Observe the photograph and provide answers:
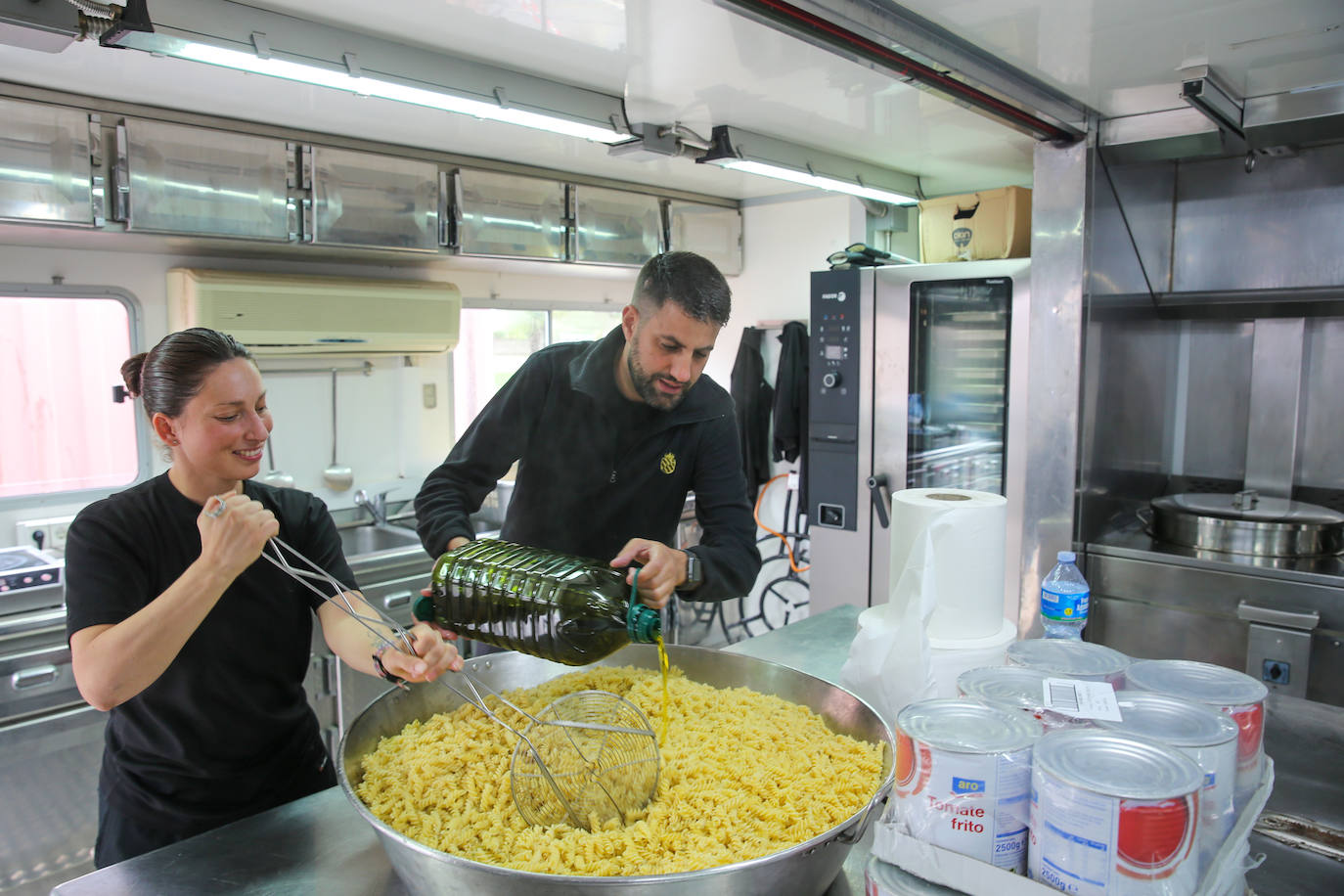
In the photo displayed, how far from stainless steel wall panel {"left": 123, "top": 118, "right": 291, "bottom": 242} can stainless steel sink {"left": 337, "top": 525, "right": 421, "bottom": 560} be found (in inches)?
56.7

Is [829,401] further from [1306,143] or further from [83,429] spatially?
[83,429]

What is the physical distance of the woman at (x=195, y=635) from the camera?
141cm

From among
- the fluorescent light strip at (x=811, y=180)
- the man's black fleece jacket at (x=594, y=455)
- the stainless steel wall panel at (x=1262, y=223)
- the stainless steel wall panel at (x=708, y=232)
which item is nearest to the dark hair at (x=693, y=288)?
the man's black fleece jacket at (x=594, y=455)

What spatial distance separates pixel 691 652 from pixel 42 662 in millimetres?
2396

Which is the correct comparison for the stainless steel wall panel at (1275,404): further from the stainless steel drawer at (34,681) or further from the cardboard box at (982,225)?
the stainless steel drawer at (34,681)

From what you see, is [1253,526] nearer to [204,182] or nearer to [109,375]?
[204,182]

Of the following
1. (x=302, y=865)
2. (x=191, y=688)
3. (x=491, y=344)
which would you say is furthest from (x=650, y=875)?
(x=491, y=344)

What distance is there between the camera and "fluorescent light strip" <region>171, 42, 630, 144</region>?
2.15 metres

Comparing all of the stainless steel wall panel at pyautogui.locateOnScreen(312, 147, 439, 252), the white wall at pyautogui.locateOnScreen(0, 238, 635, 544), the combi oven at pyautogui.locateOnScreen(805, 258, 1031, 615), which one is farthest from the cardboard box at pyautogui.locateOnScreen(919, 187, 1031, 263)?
the stainless steel wall panel at pyautogui.locateOnScreen(312, 147, 439, 252)

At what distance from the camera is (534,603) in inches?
56.7

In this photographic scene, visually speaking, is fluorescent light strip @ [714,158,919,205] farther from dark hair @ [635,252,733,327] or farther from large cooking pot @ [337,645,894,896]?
large cooking pot @ [337,645,894,896]

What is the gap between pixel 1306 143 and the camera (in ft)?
9.77

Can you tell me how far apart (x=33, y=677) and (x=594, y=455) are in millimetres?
2088

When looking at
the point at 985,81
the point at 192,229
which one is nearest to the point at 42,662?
the point at 192,229
